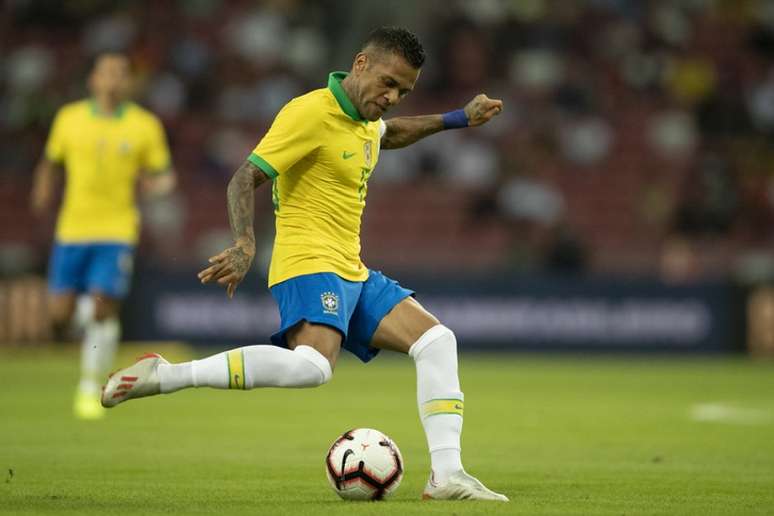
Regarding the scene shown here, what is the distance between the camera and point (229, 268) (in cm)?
618

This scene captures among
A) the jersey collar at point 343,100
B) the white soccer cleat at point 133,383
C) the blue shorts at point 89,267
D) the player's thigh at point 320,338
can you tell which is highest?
the jersey collar at point 343,100

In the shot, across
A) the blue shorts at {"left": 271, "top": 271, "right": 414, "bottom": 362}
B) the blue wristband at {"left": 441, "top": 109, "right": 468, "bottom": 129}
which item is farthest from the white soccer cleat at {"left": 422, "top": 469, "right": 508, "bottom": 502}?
the blue wristband at {"left": 441, "top": 109, "right": 468, "bottom": 129}

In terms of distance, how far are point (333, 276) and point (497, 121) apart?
16.7m

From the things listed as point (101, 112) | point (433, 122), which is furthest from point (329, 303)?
point (101, 112)

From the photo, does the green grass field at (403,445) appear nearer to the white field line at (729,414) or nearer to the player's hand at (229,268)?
the white field line at (729,414)

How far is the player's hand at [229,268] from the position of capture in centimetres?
615

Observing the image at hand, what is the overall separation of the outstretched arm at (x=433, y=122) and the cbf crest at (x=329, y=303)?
1.10m

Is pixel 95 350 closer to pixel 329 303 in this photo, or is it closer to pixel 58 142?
pixel 58 142

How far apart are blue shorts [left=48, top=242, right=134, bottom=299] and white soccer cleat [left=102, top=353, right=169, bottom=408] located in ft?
18.1

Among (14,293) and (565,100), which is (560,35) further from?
(14,293)

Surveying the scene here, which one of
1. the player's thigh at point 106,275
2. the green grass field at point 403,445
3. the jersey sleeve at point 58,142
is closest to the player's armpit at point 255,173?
the green grass field at point 403,445

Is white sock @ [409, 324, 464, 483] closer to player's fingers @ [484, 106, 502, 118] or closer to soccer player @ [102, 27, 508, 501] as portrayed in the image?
soccer player @ [102, 27, 508, 501]

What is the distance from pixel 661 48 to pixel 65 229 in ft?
48.8

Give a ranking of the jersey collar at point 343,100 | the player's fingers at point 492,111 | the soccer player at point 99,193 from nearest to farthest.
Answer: the jersey collar at point 343,100 < the player's fingers at point 492,111 < the soccer player at point 99,193
